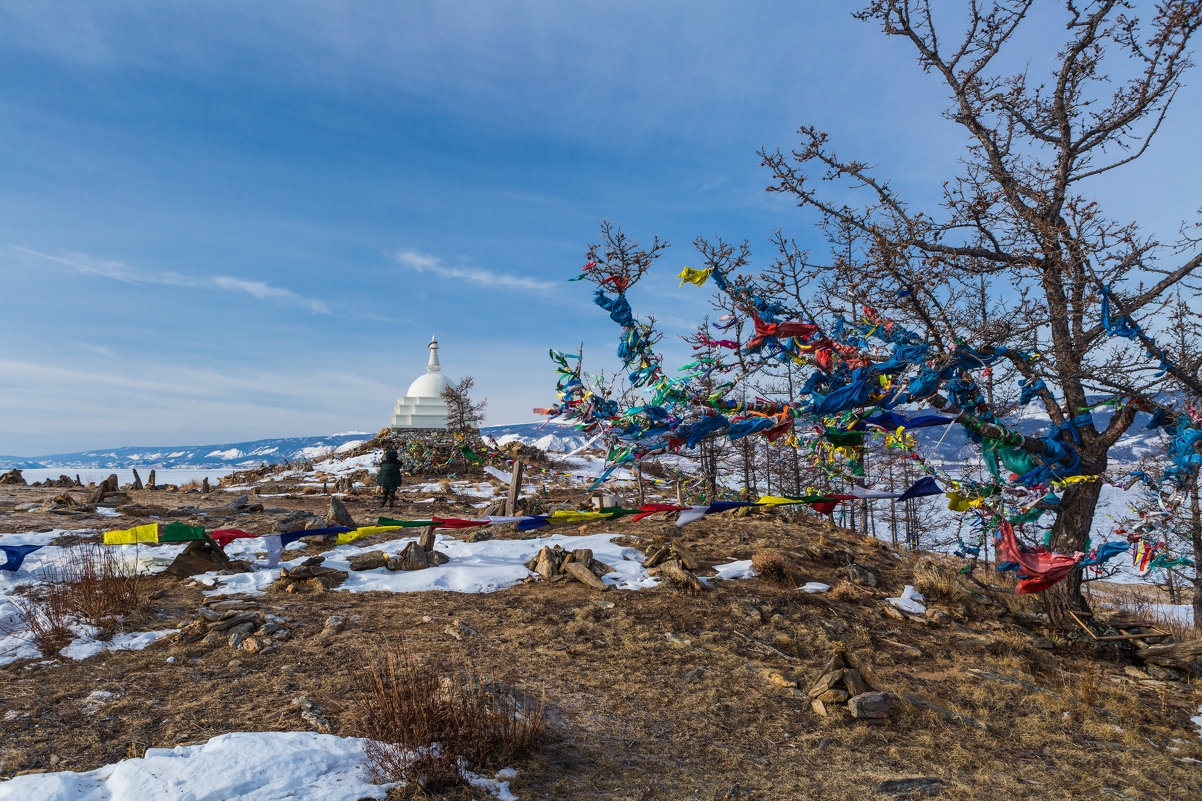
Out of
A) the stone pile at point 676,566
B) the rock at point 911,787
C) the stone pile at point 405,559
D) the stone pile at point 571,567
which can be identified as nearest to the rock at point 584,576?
the stone pile at point 571,567

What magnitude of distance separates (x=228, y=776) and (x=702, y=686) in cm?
396

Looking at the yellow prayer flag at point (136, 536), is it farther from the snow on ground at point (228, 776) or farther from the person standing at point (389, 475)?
the person standing at point (389, 475)

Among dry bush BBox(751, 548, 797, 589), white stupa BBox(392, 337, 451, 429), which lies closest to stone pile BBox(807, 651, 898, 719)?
dry bush BBox(751, 548, 797, 589)

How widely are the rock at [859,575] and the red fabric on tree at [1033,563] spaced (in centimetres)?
385

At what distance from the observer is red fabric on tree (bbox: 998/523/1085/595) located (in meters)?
5.62

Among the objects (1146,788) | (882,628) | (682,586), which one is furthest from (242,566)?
(1146,788)

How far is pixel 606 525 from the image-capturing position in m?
13.7

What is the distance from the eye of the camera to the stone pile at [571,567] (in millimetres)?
9062

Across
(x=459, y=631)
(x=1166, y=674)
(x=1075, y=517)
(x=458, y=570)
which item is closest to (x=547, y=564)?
(x=458, y=570)

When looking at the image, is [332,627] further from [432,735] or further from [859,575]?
[859,575]

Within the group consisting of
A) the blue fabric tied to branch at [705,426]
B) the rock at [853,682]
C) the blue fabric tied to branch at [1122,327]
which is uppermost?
the blue fabric tied to branch at [1122,327]

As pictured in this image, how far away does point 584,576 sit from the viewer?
29.8ft

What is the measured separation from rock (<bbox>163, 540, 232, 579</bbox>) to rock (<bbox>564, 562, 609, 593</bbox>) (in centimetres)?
539

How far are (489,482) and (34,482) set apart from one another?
17924 millimetres
